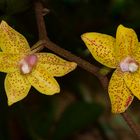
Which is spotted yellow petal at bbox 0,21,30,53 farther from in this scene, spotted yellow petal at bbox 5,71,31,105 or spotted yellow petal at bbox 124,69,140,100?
spotted yellow petal at bbox 124,69,140,100

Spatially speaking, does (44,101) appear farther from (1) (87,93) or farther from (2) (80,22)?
(2) (80,22)

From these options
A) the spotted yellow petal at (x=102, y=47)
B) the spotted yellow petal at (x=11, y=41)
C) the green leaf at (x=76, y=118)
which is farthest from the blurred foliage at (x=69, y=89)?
the spotted yellow petal at (x=102, y=47)

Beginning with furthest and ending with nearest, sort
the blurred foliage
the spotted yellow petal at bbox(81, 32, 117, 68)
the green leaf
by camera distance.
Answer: the green leaf, the blurred foliage, the spotted yellow petal at bbox(81, 32, 117, 68)

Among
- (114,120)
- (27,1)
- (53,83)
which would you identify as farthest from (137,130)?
(114,120)

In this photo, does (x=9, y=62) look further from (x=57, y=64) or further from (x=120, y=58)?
(x=120, y=58)

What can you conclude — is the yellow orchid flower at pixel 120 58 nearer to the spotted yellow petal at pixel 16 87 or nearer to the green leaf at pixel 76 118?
the spotted yellow petal at pixel 16 87

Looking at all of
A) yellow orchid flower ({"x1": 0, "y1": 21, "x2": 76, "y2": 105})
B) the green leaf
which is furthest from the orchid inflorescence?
the green leaf

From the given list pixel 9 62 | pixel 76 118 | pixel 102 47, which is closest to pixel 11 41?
pixel 9 62
